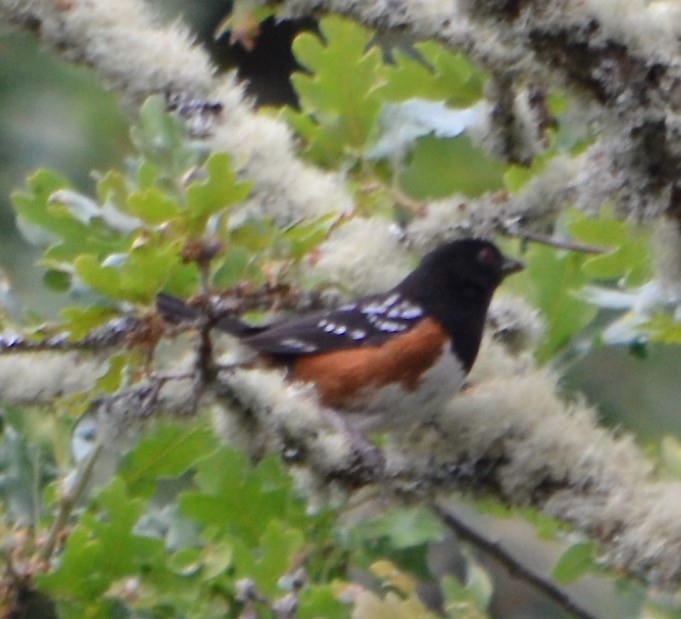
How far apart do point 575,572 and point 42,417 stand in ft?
3.04

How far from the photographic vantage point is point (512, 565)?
241 centimetres

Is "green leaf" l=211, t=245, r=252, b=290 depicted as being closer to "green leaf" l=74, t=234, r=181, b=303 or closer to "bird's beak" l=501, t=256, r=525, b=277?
"green leaf" l=74, t=234, r=181, b=303

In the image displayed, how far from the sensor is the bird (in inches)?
97.1

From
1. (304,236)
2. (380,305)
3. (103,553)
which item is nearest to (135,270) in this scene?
(304,236)

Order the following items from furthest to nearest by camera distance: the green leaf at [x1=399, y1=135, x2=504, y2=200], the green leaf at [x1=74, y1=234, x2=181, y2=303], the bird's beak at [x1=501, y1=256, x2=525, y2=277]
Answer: the bird's beak at [x1=501, y1=256, x2=525, y2=277], the green leaf at [x1=399, y1=135, x2=504, y2=200], the green leaf at [x1=74, y1=234, x2=181, y2=303]

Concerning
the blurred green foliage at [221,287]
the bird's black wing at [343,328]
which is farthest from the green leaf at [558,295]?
the bird's black wing at [343,328]


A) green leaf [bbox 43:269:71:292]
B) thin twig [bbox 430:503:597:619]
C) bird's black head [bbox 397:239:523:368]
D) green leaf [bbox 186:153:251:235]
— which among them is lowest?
thin twig [bbox 430:503:597:619]

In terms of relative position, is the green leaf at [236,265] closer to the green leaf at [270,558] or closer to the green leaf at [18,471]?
the green leaf at [270,558]

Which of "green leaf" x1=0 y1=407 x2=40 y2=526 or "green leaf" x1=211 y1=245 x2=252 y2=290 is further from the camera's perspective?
"green leaf" x1=0 y1=407 x2=40 y2=526

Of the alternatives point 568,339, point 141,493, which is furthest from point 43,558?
point 568,339

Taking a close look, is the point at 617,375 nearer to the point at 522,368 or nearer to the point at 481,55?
the point at 522,368

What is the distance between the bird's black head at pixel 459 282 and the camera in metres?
2.70

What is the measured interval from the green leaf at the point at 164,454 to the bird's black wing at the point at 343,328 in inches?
13.2

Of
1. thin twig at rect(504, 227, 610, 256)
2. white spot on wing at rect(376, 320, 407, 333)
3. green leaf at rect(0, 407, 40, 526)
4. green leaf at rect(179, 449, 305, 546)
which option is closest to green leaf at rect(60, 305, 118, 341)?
green leaf at rect(179, 449, 305, 546)
